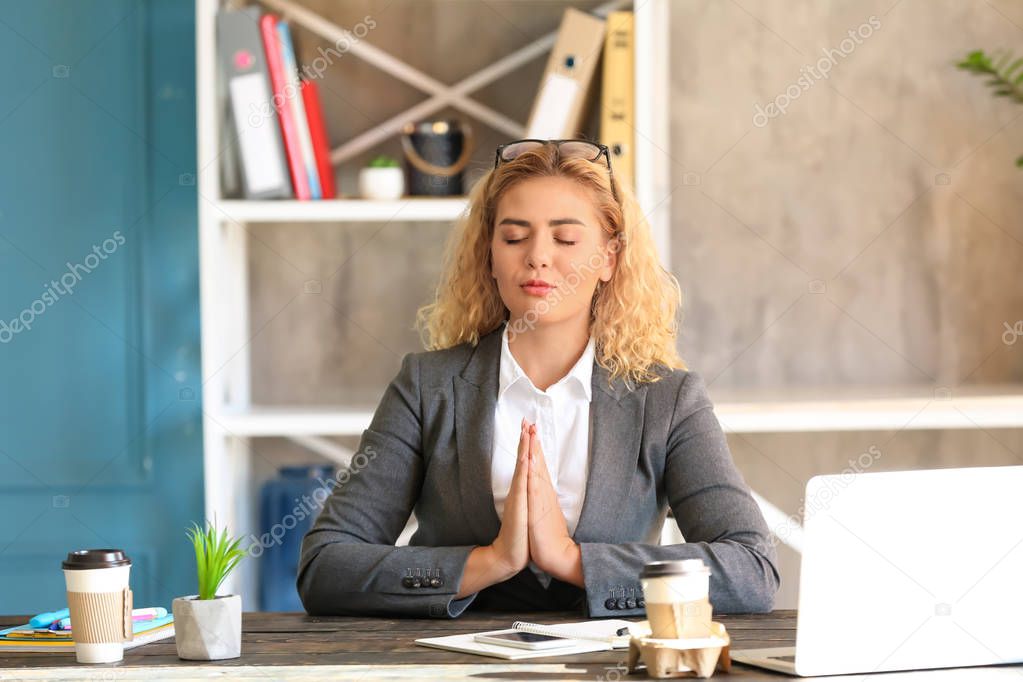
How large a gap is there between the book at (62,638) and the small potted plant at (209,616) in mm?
104

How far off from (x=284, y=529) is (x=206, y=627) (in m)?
1.66

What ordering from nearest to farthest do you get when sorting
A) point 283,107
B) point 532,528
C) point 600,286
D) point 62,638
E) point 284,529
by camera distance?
1. point 62,638
2. point 532,528
3. point 600,286
4. point 283,107
5. point 284,529

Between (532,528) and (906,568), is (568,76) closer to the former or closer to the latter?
(532,528)

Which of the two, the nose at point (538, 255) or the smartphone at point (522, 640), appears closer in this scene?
the smartphone at point (522, 640)

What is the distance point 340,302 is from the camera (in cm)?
313

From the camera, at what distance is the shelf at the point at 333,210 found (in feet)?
8.99

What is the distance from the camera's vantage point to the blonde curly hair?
6.63ft

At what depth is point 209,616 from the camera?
4.43 feet

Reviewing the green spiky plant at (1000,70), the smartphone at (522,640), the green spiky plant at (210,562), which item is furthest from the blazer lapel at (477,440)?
the green spiky plant at (1000,70)

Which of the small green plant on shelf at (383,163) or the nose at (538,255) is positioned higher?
the small green plant on shelf at (383,163)

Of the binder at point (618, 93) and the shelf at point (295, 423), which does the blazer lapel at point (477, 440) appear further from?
the binder at point (618, 93)

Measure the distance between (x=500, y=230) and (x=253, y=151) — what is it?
0.98 m

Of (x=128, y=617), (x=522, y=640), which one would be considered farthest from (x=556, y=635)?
(x=128, y=617)

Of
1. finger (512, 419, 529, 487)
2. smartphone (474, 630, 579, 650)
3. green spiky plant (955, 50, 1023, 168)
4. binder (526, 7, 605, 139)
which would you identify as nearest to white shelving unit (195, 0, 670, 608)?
binder (526, 7, 605, 139)
